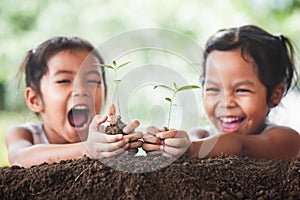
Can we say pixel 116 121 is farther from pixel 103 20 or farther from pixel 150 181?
pixel 103 20

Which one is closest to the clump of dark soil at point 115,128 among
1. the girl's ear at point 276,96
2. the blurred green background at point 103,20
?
the blurred green background at point 103,20

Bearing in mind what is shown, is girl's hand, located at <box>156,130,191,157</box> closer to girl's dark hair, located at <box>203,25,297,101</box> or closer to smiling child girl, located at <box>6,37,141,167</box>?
smiling child girl, located at <box>6,37,141,167</box>

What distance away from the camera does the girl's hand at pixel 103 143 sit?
1355 mm

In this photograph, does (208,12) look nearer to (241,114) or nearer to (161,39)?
(241,114)

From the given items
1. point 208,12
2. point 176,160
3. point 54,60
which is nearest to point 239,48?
point 208,12

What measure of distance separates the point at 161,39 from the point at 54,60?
2.06 ft

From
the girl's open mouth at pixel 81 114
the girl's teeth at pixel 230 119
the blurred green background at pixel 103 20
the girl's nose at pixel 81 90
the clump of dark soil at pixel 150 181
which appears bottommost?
the clump of dark soil at pixel 150 181

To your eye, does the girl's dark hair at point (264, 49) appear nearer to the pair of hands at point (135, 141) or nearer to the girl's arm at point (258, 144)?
the girl's arm at point (258, 144)

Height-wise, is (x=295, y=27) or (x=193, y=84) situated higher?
(x=295, y=27)

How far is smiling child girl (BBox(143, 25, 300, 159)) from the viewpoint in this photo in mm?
2088

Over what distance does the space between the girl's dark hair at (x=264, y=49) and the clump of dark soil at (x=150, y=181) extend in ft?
2.82

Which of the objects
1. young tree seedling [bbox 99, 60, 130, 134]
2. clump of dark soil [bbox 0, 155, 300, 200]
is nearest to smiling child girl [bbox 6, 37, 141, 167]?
young tree seedling [bbox 99, 60, 130, 134]

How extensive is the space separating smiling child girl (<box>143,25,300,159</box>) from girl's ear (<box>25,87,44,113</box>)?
67 cm

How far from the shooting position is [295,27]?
229cm
